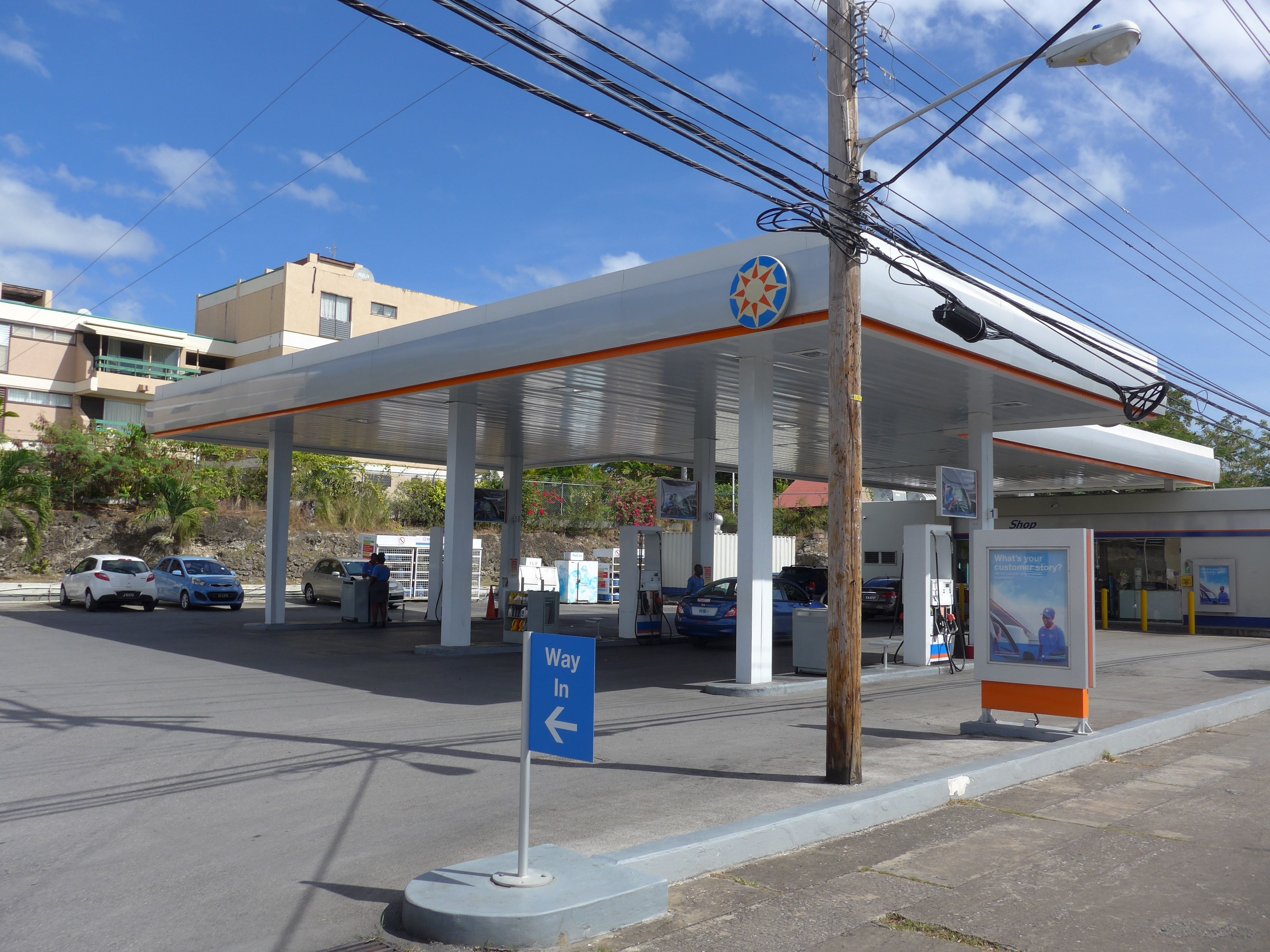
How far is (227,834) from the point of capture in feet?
22.6

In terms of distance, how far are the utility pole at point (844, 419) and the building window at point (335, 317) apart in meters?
43.4

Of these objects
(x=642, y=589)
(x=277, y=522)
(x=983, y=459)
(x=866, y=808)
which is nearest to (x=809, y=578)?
(x=642, y=589)

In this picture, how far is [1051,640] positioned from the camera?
10867 mm

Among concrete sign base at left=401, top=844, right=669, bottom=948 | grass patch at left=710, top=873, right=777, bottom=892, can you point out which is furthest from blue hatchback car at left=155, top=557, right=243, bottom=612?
grass patch at left=710, top=873, right=777, bottom=892

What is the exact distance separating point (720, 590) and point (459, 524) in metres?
5.94

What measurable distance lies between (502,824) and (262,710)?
5961 mm

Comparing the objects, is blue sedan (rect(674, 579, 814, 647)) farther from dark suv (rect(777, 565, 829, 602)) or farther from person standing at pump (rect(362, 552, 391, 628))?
dark suv (rect(777, 565, 829, 602))

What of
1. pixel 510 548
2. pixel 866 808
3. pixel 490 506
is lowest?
pixel 866 808

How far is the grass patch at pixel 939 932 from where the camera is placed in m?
5.07

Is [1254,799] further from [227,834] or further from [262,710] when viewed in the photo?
[262,710]

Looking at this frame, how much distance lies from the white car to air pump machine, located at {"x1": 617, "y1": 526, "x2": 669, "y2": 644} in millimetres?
14525

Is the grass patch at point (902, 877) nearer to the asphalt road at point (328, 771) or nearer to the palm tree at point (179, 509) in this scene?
the asphalt road at point (328, 771)

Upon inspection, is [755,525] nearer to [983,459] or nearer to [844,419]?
[844,419]

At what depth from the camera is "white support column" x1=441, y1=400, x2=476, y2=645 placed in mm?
17969
